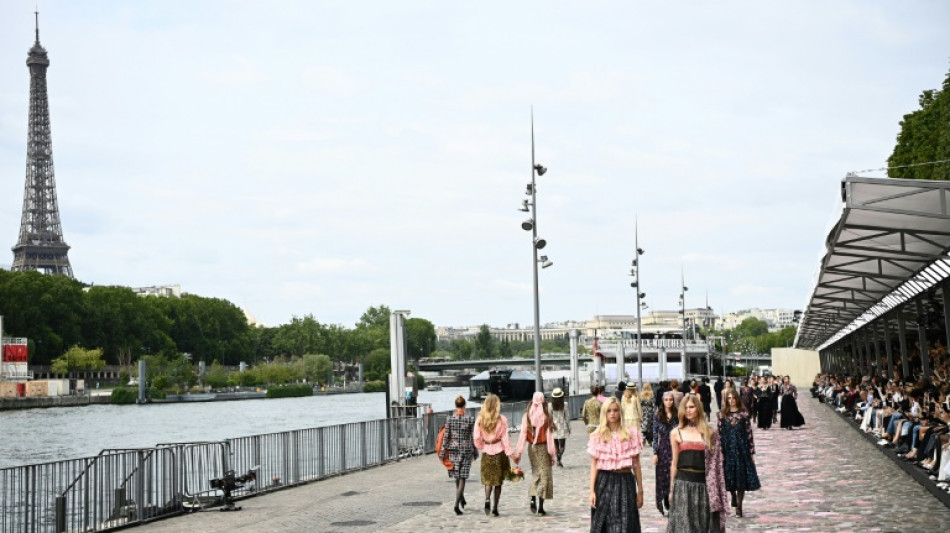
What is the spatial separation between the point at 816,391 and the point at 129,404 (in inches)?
3212

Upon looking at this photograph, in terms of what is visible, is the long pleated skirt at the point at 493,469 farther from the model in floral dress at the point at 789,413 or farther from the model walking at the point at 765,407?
the model walking at the point at 765,407

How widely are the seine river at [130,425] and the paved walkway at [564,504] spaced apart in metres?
33.5

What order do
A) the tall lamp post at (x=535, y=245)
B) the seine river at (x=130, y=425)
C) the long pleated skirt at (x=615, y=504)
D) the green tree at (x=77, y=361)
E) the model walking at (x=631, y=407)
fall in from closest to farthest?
the long pleated skirt at (x=615, y=504) < the model walking at (x=631, y=407) < the tall lamp post at (x=535, y=245) < the seine river at (x=130, y=425) < the green tree at (x=77, y=361)

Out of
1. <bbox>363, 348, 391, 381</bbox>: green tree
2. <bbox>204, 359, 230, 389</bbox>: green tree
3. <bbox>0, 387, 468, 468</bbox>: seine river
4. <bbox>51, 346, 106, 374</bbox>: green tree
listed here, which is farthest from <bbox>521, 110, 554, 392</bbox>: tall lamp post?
<bbox>363, 348, 391, 381</bbox>: green tree

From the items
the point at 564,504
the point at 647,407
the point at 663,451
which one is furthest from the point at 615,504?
the point at 647,407

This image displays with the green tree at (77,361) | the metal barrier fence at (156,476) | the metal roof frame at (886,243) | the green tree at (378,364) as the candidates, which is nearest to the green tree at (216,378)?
the green tree at (77,361)

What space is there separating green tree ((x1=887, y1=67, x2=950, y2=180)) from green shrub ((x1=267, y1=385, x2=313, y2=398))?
87756 mm

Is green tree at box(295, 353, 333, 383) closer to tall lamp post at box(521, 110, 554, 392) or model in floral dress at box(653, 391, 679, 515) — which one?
tall lamp post at box(521, 110, 554, 392)

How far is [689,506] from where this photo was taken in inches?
417

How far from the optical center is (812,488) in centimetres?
1762

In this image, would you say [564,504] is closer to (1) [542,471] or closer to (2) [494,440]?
(1) [542,471]

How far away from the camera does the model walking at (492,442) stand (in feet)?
50.0

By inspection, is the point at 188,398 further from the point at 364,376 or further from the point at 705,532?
the point at 705,532

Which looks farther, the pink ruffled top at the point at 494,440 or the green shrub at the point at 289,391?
the green shrub at the point at 289,391
